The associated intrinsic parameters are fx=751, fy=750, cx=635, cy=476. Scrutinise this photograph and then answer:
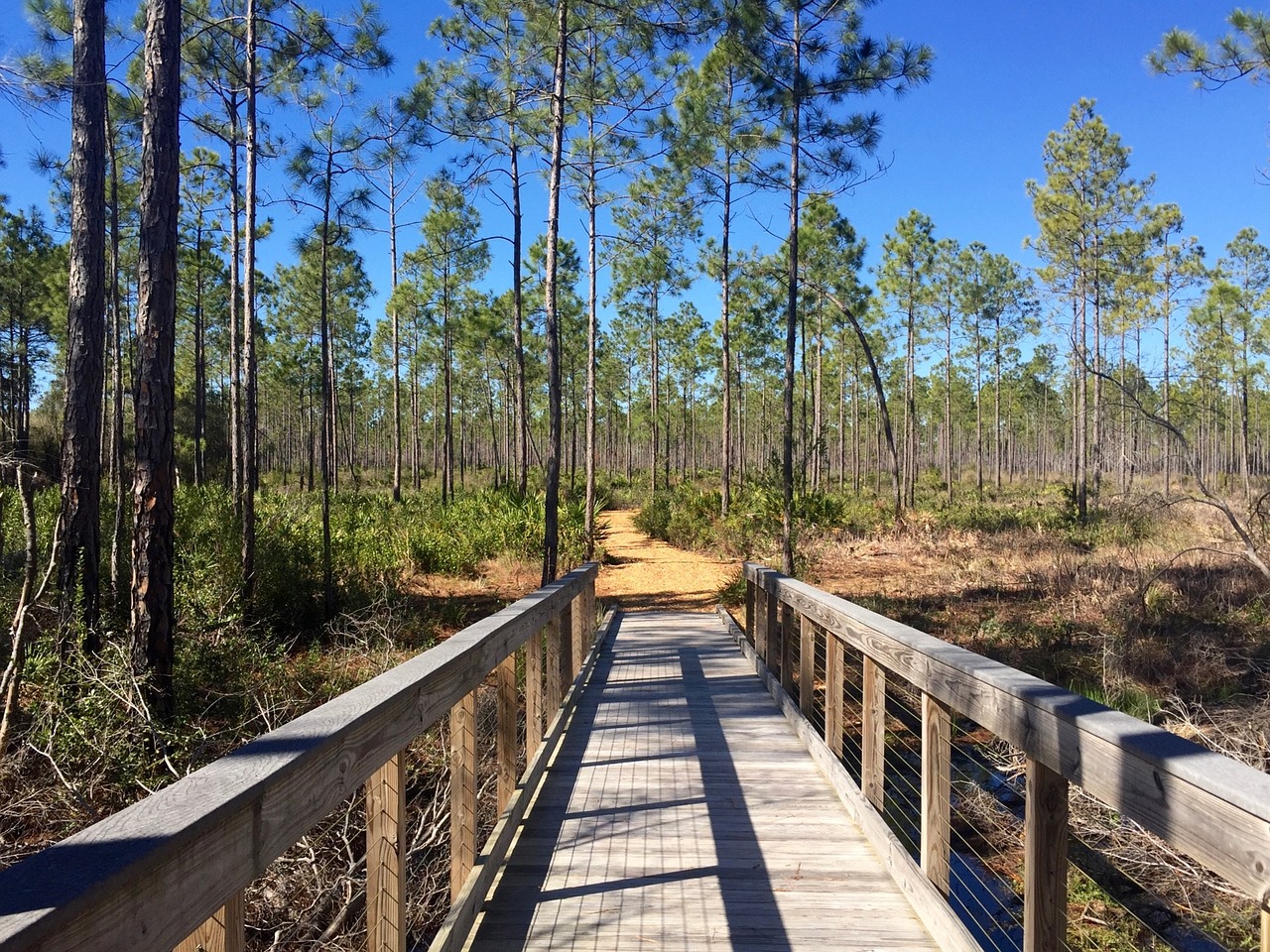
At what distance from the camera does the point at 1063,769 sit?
1754mm

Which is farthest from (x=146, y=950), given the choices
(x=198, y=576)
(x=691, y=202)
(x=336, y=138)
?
(x=691, y=202)

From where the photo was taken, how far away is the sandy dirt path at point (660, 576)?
1272 centimetres

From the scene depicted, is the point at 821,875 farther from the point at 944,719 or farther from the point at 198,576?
the point at 198,576


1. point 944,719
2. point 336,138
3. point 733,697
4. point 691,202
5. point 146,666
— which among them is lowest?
point 733,697

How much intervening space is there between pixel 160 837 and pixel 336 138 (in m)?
11.1

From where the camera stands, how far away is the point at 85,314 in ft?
21.2

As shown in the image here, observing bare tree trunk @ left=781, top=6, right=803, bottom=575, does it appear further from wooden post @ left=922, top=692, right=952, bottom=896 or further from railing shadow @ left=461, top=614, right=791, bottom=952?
wooden post @ left=922, top=692, right=952, bottom=896

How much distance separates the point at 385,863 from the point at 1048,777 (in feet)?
5.50

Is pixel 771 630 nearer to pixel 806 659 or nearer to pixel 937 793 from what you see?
pixel 806 659

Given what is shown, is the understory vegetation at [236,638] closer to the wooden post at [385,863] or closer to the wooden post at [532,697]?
the wooden post at [532,697]

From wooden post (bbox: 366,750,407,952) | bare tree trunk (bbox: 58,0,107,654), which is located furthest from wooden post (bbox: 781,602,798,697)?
bare tree trunk (bbox: 58,0,107,654)

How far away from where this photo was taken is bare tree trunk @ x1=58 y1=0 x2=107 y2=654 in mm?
6312

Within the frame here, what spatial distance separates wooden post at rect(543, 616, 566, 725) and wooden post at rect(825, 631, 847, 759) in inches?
65.3

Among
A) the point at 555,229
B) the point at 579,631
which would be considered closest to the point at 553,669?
the point at 579,631
